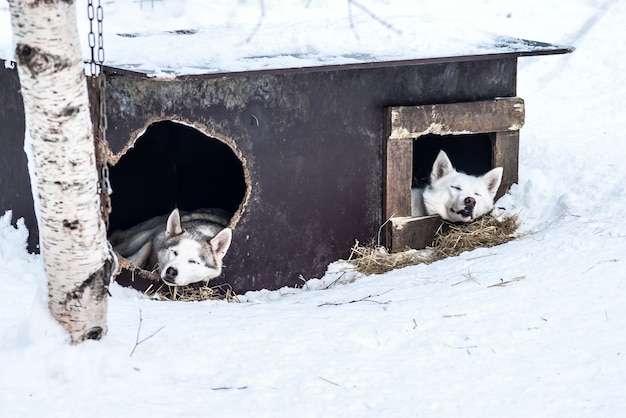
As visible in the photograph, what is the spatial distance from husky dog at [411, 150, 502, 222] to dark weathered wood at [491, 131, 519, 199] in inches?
5.5

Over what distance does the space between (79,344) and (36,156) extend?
2.80 ft

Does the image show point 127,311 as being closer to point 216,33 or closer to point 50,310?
point 50,310

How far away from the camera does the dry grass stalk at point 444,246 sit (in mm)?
6219

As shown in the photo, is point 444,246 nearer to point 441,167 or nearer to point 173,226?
point 441,167

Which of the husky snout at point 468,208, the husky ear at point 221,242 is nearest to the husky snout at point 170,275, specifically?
the husky ear at point 221,242

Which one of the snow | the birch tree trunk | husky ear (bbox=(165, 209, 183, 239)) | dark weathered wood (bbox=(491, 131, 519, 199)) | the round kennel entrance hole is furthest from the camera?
the round kennel entrance hole

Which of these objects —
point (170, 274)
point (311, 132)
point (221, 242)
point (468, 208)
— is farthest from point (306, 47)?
point (170, 274)

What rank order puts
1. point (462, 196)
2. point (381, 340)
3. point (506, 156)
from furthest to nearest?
point (506, 156) < point (462, 196) < point (381, 340)

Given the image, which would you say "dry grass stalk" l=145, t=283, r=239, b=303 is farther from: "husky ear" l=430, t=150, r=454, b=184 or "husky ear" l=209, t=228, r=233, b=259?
"husky ear" l=430, t=150, r=454, b=184

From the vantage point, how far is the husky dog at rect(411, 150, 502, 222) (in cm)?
660

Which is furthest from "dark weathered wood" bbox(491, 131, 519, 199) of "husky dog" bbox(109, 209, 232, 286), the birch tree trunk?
the birch tree trunk

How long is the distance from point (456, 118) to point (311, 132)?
108 centimetres

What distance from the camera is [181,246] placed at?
6.13 meters

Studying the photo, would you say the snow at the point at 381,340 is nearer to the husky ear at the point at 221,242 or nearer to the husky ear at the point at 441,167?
the husky ear at the point at 221,242
